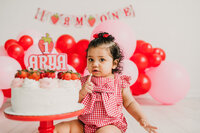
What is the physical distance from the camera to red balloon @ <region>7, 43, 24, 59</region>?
244 centimetres

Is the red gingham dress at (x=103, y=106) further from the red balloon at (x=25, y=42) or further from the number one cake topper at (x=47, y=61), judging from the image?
the red balloon at (x=25, y=42)

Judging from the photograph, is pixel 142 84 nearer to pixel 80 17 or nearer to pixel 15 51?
pixel 15 51

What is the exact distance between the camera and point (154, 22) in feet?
12.4

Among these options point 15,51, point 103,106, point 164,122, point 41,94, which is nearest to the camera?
point 41,94

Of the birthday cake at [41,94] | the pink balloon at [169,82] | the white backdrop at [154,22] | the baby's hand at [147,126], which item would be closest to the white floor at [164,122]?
the pink balloon at [169,82]

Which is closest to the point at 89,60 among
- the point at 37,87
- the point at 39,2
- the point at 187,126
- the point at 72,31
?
the point at 37,87

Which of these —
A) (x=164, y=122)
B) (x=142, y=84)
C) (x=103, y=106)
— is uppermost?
(x=103, y=106)

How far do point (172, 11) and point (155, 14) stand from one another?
1.00ft

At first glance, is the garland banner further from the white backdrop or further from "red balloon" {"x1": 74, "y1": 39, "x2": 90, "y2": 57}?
"red balloon" {"x1": 74, "y1": 39, "x2": 90, "y2": 57}

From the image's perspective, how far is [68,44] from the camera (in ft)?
8.99

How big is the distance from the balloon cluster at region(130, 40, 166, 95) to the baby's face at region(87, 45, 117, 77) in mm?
1403

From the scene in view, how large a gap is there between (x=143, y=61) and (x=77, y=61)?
84 cm

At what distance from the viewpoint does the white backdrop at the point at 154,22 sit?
3658 mm

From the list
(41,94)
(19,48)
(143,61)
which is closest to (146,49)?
(143,61)
